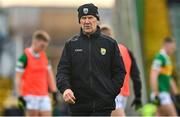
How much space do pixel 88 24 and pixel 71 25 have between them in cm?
2383

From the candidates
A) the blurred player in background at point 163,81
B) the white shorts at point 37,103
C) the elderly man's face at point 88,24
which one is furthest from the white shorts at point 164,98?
the elderly man's face at point 88,24

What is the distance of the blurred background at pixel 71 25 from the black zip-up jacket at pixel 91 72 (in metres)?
8.57

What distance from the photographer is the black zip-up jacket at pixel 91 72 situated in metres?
11.1

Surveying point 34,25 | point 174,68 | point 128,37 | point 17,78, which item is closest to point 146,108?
point 128,37

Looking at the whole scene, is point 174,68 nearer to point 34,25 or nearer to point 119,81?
point 34,25

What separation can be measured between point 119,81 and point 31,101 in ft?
17.4

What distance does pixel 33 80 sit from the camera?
16375 millimetres

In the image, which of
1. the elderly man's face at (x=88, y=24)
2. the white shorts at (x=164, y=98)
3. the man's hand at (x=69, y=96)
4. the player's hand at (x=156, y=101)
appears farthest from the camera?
the white shorts at (x=164, y=98)

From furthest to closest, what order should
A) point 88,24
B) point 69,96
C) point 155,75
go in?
point 155,75 → point 88,24 → point 69,96

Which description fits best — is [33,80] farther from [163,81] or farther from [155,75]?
[163,81]

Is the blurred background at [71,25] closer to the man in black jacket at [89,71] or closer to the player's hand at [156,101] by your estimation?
the player's hand at [156,101]

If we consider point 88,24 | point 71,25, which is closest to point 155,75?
point 88,24

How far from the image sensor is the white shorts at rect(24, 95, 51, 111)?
16312 mm

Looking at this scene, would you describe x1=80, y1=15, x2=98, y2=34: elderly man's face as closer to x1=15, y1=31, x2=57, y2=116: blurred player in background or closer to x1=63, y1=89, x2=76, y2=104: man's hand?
x1=63, y1=89, x2=76, y2=104: man's hand
